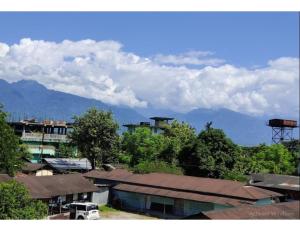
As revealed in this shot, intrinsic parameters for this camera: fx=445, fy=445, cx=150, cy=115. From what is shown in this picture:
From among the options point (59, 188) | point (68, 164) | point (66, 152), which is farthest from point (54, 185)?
point (66, 152)

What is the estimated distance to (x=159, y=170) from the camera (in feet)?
56.2

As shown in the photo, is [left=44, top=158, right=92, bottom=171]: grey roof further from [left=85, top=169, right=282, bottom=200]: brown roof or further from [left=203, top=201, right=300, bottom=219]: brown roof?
[left=203, top=201, right=300, bottom=219]: brown roof

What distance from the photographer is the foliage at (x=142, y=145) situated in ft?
70.6

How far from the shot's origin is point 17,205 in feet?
22.9

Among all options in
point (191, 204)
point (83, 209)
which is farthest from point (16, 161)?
point (191, 204)

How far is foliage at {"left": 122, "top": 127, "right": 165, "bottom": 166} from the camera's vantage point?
21516mm

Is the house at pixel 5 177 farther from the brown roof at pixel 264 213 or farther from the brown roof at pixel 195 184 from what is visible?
the brown roof at pixel 264 213

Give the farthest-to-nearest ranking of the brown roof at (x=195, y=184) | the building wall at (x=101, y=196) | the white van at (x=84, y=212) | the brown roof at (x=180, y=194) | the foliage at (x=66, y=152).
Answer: the foliage at (x=66, y=152) < the building wall at (x=101, y=196) < the brown roof at (x=195, y=184) < the brown roof at (x=180, y=194) < the white van at (x=84, y=212)

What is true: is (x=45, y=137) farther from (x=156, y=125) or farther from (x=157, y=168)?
(x=157, y=168)

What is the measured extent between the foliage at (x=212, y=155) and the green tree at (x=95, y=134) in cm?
484

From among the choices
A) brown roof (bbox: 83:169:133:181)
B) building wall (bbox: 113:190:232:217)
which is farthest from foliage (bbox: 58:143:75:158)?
building wall (bbox: 113:190:232:217)

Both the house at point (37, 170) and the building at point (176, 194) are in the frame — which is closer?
the building at point (176, 194)

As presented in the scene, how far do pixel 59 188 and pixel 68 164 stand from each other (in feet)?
34.7

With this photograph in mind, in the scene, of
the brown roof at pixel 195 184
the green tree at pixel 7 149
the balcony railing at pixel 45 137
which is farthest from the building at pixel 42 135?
the green tree at pixel 7 149
